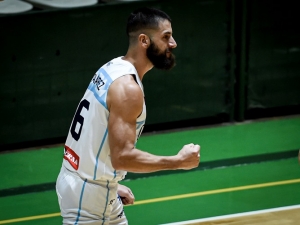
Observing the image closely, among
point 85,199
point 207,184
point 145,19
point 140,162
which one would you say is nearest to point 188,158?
point 140,162

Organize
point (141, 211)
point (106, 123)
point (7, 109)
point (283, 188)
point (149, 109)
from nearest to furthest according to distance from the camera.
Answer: point (106, 123) < point (141, 211) < point (283, 188) < point (7, 109) < point (149, 109)

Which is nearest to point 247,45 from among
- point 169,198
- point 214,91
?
point 214,91

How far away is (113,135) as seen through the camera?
14.8 feet

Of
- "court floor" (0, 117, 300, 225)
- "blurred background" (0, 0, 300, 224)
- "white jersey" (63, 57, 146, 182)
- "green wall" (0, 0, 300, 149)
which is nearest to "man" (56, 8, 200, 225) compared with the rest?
"white jersey" (63, 57, 146, 182)

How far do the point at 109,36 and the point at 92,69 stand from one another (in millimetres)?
464

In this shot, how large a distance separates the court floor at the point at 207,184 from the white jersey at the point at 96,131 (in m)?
2.45

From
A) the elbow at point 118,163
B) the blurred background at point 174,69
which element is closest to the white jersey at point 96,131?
the elbow at point 118,163

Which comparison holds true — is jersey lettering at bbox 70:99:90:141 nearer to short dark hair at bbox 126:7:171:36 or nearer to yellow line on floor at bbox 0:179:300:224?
short dark hair at bbox 126:7:171:36

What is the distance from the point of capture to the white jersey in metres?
4.68

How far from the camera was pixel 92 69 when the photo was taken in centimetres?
937

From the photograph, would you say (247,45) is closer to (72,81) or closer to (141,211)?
(72,81)

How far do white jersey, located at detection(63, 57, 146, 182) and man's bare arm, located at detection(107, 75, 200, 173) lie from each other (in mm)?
126

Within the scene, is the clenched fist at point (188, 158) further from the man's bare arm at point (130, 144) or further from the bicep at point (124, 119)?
the bicep at point (124, 119)

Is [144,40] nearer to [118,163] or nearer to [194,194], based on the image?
[118,163]
